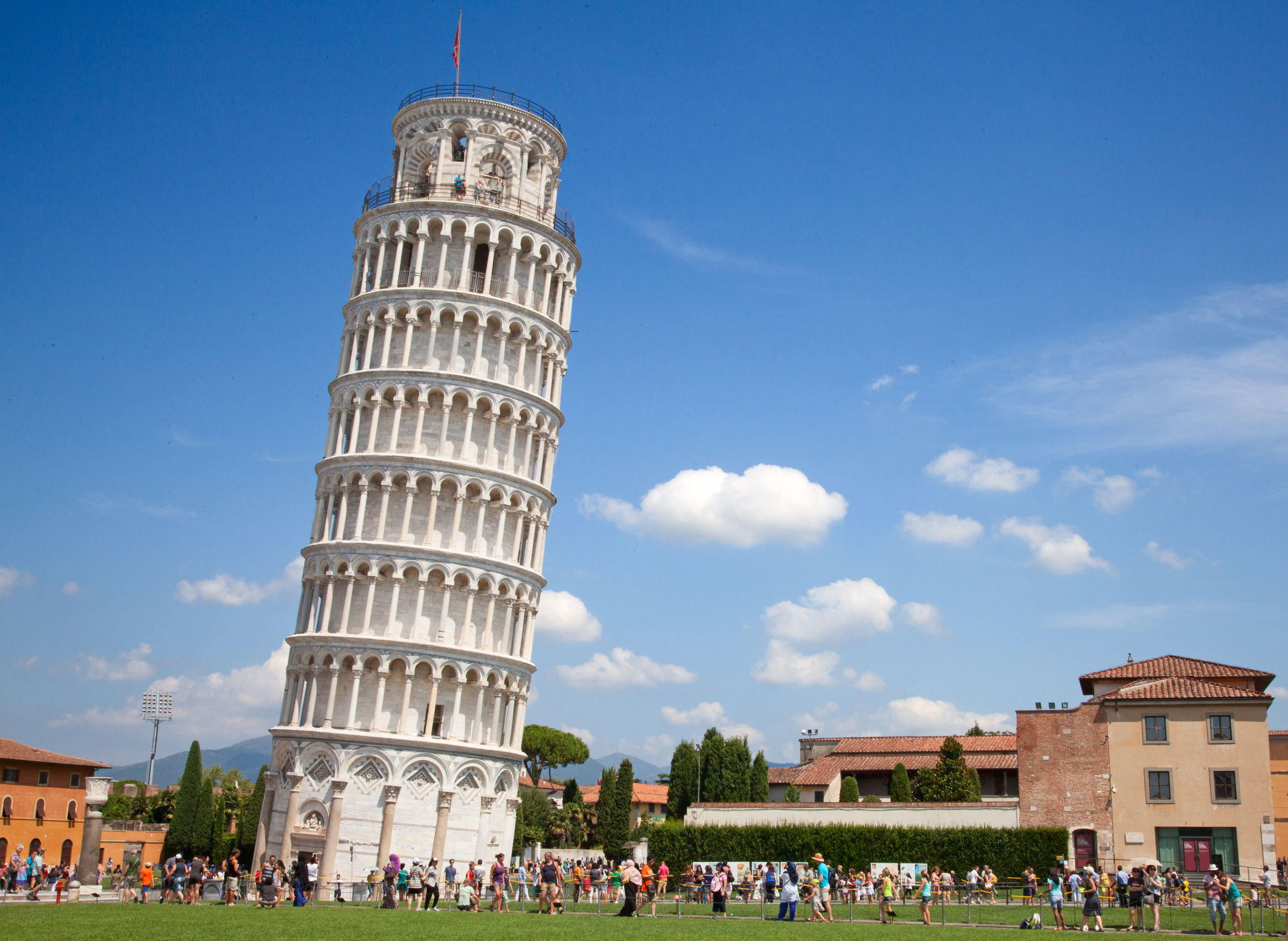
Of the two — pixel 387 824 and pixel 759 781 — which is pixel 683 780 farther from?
pixel 387 824

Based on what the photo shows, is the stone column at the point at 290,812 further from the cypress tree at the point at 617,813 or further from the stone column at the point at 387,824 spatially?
the cypress tree at the point at 617,813

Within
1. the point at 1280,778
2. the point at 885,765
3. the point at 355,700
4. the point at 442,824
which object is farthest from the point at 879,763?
the point at 355,700

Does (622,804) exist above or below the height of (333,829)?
above

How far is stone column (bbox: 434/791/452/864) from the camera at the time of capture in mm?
47375

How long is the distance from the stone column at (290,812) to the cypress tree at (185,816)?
95.2 ft

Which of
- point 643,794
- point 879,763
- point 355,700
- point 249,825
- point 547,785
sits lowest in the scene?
point 249,825

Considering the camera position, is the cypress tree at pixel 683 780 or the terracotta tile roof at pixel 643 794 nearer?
the cypress tree at pixel 683 780

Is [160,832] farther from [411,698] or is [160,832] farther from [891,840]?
[891,840]

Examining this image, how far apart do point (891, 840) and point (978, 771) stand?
28265 millimetres

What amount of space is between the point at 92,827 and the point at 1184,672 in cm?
4901

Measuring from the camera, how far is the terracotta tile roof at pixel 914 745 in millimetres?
79125

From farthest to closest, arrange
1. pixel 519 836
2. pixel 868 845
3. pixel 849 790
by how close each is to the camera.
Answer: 1. pixel 519 836
2. pixel 849 790
3. pixel 868 845

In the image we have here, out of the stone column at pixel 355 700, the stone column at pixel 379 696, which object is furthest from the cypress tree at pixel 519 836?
the stone column at pixel 355 700

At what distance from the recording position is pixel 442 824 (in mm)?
47656
